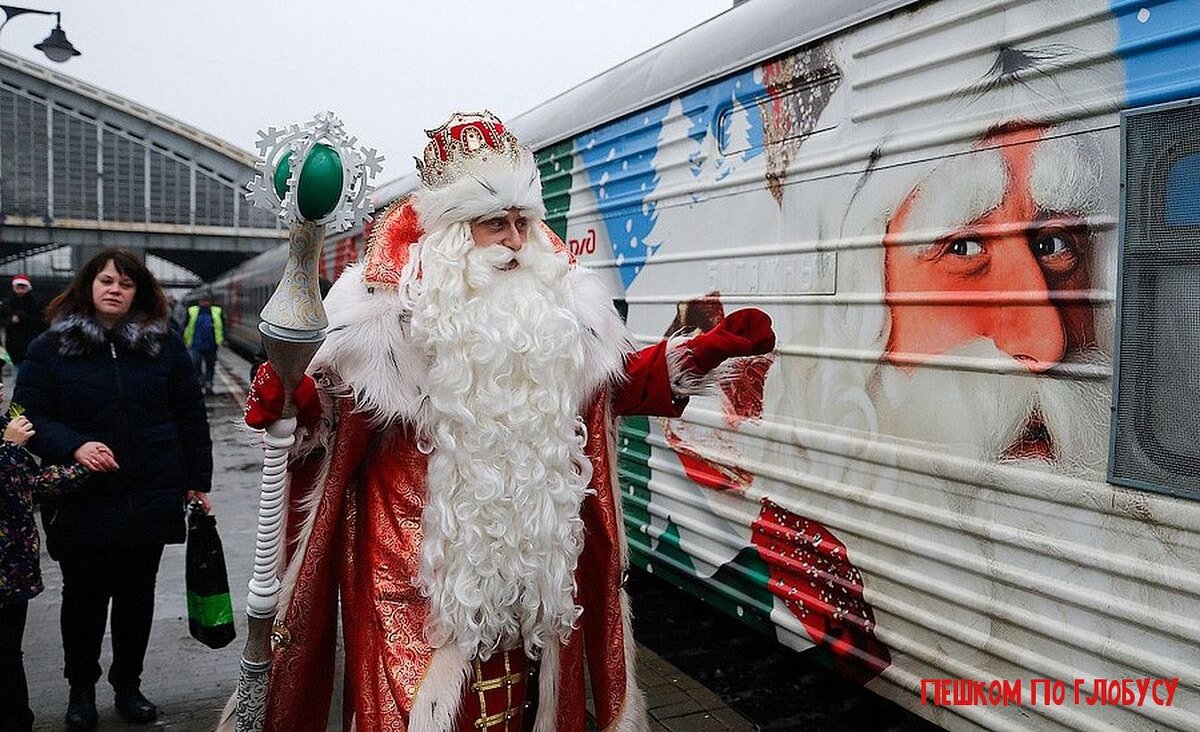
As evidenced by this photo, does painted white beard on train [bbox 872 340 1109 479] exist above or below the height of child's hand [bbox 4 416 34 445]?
above

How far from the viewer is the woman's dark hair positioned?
3.36m

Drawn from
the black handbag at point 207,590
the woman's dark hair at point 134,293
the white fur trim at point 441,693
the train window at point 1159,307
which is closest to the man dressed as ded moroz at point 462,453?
the white fur trim at point 441,693

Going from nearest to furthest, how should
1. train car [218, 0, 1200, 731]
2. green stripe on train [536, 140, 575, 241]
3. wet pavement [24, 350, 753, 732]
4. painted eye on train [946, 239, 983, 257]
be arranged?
train car [218, 0, 1200, 731], painted eye on train [946, 239, 983, 257], wet pavement [24, 350, 753, 732], green stripe on train [536, 140, 575, 241]

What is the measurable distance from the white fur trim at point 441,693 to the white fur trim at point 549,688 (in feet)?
0.79

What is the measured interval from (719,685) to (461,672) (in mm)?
2017

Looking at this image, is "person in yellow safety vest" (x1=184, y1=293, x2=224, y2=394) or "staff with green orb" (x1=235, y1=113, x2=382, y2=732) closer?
"staff with green orb" (x1=235, y1=113, x2=382, y2=732)

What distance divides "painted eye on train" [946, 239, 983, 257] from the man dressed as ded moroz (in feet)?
2.44

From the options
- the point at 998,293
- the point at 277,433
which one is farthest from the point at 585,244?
the point at 277,433

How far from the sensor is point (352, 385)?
226 cm

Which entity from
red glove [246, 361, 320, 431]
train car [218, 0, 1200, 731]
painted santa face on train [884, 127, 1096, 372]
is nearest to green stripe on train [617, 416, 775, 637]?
train car [218, 0, 1200, 731]

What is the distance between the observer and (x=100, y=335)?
10.9 feet

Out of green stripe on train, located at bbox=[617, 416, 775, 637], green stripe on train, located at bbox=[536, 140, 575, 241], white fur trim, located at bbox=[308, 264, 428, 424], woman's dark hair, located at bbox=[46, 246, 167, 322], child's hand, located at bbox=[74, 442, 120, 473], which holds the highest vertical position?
green stripe on train, located at bbox=[536, 140, 575, 241]

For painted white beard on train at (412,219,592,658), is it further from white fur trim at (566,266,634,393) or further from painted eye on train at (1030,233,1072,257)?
painted eye on train at (1030,233,1072,257)

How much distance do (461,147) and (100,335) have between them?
6.04 feet
